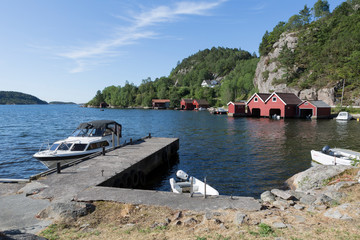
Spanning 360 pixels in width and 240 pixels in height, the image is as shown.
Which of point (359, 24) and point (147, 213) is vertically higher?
point (359, 24)

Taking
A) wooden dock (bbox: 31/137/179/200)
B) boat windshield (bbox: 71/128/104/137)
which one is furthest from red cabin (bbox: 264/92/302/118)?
boat windshield (bbox: 71/128/104/137)

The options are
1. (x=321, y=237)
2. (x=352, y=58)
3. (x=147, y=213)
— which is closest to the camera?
(x=321, y=237)

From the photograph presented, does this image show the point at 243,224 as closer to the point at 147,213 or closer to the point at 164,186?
the point at 147,213

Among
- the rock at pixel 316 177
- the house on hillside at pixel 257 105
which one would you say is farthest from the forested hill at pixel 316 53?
the rock at pixel 316 177

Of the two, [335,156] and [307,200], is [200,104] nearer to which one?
[335,156]

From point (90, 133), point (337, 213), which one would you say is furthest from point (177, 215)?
point (90, 133)

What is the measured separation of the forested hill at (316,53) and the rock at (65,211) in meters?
87.9

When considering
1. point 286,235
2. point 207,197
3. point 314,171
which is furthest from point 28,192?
point 314,171

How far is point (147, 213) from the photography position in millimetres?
9906

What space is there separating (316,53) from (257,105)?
39220 mm

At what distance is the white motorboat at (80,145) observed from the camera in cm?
2070

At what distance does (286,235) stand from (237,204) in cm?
313

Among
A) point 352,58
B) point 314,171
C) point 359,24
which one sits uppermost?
point 359,24

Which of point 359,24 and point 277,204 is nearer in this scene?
point 277,204
